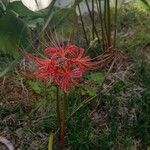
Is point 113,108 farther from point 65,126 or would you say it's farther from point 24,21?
point 24,21

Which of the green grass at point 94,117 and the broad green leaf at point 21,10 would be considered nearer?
the green grass at point 94,117

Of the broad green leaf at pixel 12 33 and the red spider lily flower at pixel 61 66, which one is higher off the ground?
the red spider lily flower at pixel 61 66

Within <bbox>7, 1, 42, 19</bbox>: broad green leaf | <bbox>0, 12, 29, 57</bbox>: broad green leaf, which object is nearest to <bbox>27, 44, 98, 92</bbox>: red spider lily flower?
<bbox>0, 12, 29, 57</bbox>: broad green leaf

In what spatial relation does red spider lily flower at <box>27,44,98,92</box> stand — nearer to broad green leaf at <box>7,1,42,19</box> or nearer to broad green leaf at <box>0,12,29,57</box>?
broad green leaf at <box>0,12,29,57</box>

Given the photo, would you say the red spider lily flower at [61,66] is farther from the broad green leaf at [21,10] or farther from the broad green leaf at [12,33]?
the broad green leaf at [21,10]

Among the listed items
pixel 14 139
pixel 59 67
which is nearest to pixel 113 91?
pixel 14 139

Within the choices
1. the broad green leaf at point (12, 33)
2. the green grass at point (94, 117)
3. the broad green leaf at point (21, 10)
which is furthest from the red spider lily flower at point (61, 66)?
the broad green leaf at point (21, 10)

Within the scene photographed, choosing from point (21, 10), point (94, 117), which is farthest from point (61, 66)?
point (21, 10)

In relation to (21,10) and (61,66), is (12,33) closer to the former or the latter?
(21,10)
